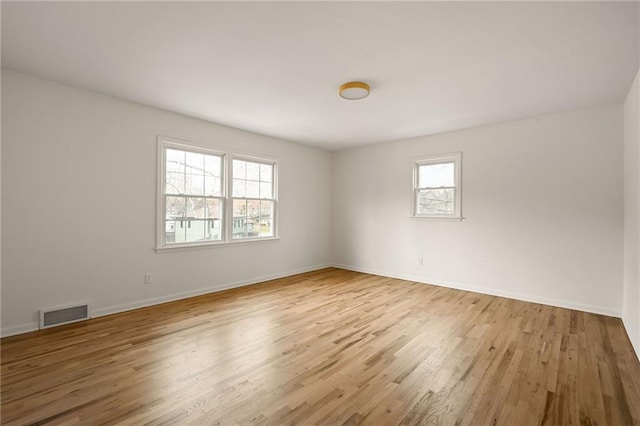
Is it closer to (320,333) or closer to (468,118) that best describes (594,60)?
(468,118)

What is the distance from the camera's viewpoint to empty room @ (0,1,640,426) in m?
2.10

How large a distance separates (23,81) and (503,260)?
6374mm

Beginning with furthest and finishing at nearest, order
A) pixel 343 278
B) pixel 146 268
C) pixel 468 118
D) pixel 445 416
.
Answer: pixel 343 278
pixel 468 118
pixel 146 268
pixel 445 416

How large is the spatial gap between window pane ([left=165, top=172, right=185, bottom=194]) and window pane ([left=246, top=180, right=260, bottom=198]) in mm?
1166

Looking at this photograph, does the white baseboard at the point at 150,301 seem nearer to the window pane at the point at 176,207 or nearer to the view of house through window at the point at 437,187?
the window pane at the point at 176,207

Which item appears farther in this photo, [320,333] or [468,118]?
[468,118]

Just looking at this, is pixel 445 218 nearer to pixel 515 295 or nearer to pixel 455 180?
pixel 455 180

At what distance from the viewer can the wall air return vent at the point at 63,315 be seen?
3199 millimetres

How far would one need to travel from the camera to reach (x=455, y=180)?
5.11 m

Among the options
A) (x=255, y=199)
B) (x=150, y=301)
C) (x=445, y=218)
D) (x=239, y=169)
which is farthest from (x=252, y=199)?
(x=445, y=218)

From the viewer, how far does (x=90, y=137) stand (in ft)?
11.6

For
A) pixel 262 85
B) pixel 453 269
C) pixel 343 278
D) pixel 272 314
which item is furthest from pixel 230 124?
pixel 453 269

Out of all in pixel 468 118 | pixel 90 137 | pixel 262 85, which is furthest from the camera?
pixel 468 118

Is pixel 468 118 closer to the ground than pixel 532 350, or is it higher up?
higher up
